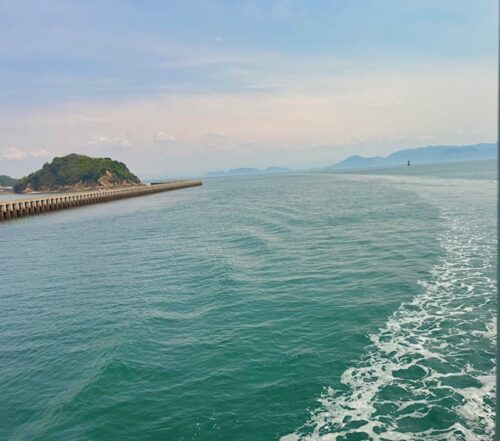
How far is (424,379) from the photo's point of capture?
11.7 metres

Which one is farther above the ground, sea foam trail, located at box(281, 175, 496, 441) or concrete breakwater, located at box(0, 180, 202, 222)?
concrete breakwater, located at box(0, 180, 202, 222)

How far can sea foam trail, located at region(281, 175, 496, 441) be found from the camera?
31.4 ft

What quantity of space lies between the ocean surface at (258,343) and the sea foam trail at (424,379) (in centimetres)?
5

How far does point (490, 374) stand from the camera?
11.6m

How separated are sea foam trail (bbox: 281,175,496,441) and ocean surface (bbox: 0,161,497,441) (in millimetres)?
49

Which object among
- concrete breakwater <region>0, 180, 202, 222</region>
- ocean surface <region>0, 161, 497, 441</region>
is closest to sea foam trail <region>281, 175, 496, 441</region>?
ocean surface <region>0, 161, 497, 441</region>

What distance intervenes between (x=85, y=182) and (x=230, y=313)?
632 ft

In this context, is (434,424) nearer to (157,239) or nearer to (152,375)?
(152,375)

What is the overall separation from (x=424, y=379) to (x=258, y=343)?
18.3ft

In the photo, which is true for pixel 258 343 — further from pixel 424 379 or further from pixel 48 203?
pixel 48 203

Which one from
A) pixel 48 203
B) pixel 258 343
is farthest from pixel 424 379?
pixel 48 203

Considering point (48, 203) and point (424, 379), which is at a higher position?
point (48, 203)

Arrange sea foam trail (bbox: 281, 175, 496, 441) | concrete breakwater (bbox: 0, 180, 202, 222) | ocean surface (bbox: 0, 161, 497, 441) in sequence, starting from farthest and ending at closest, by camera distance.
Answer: concrete breakwater (bbox: 0, 180, 202, 222) → ocean surface (bbox: 0, 161, 497, 441) → sea foam trail (bbox: 281, 175, 496, 441)

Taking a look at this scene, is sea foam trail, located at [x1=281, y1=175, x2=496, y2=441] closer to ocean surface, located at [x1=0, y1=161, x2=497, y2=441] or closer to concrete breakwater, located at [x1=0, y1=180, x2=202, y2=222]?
ocean surface, located at [x1=0, y1=161, x2=497, y2=441]
